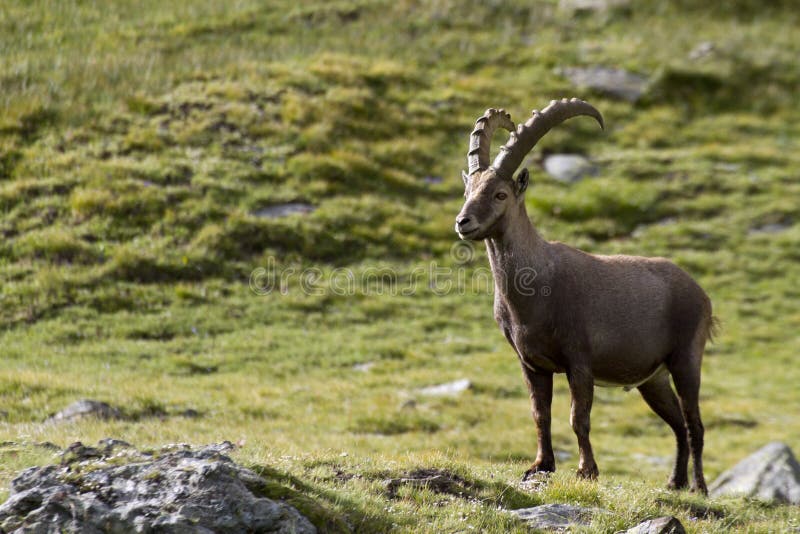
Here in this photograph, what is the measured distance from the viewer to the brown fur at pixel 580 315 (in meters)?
10.9

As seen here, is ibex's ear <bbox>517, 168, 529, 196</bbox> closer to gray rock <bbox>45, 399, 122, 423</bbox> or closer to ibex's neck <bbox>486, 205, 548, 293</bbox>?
ibex's neck <bbox>486, 205, 548, 293</bbox>

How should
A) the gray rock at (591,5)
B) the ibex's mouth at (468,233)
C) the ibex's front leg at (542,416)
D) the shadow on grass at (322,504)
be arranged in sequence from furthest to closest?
the gray rock at (591,5)
the ibex's front leg at (542,416)
the ibex's mouth at (468,233)
the shadow on grass at (322,504)

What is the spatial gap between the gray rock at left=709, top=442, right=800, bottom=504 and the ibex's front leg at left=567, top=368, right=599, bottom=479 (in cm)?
458

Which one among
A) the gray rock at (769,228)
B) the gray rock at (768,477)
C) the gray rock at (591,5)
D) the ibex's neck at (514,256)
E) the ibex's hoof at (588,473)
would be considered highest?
the gray rock at (591,5)

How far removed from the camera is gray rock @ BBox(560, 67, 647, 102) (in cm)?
4016

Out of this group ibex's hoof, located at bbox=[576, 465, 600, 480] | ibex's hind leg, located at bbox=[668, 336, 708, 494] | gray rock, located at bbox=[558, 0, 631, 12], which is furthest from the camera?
gray rock, located at bbox=[558, 0, 631, 12]

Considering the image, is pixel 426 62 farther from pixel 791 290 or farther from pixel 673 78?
pixel 791 290

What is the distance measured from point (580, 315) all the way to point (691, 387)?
6.90 ft

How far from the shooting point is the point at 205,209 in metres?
27.1

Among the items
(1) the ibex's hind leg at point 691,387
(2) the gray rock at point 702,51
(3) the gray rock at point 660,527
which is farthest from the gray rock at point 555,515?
(2) the gray rock at point 702,51

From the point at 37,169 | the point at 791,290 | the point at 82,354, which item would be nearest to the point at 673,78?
the point at 791,290

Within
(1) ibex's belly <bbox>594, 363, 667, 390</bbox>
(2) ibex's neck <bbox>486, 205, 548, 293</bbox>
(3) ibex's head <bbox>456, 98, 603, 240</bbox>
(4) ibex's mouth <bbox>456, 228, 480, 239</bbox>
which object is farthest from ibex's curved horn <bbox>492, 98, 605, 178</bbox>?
(1) ibex's belly <bbox>594, 363, 667, 390</bbox>

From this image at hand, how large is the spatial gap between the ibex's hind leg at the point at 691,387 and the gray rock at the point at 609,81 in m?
29.6

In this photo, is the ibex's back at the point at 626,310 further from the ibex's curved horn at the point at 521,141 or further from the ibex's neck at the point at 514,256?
the ibex's curved horn at the point at 521,141
